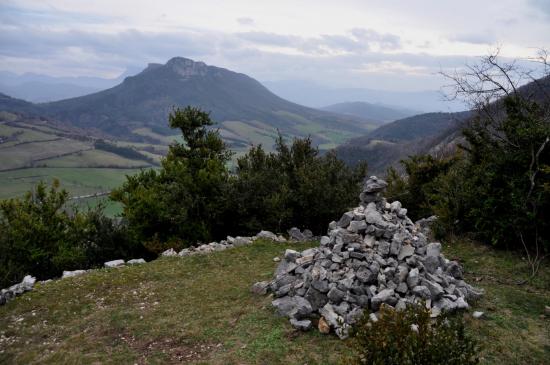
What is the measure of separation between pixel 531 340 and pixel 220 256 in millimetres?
12762

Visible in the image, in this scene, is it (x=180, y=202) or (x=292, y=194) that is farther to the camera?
(x=180, y=202)

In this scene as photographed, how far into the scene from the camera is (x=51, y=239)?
25.7 metres

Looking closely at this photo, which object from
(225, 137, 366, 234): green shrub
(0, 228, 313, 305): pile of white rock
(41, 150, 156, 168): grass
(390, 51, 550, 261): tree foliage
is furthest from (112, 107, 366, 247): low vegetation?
(41, 150, 156, 168): grass

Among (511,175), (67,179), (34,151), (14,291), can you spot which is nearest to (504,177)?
(511,175)

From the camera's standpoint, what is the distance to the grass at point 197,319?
35.7 ft

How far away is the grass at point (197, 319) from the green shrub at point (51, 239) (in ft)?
24.7

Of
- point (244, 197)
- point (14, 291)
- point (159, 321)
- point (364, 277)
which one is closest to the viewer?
point (364, 277)

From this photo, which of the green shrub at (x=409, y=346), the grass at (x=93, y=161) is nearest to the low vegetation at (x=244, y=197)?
the green shrub at (x=409, y=346)

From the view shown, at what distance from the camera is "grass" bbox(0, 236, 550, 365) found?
10883 millimetres

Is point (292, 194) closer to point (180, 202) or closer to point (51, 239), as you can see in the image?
point (180, 202)

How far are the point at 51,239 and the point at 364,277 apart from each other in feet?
70.0

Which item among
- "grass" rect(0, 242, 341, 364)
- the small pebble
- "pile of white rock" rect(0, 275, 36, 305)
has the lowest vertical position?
"pile of white rock" rect(0, 275, 36, 305)

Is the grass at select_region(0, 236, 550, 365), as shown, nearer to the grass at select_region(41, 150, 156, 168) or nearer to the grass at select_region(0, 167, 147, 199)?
the grass at select_region(0, 167, 147, 199)

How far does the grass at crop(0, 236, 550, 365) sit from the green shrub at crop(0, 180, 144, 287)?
7.54m
